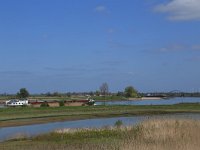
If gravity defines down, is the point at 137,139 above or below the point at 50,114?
above

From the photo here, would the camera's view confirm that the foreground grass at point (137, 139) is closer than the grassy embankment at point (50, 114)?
Yes

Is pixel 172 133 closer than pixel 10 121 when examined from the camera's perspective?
Yes

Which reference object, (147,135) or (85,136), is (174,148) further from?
(85,136)

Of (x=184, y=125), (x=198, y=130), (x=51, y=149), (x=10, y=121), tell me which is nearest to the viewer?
(x=51, y=149)

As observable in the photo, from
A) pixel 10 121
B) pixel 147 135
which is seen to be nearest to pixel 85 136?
pixel 147 135

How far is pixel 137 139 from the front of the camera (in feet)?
72.4

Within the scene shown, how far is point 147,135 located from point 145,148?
8.11 metres

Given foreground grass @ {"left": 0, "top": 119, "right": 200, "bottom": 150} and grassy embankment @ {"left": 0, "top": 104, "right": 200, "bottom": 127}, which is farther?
grassy embankment @ {"left": 0, "top": 104, "right": 200, "bottom": 127}

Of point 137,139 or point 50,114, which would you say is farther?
point 50,114

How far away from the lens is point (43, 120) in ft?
213

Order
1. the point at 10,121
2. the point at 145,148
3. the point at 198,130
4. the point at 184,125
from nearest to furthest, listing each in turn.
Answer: the point at 145,148 < the point at 198,130 < the point at 184,125 < the point at 10,121

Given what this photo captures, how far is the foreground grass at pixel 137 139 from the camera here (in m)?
18.0

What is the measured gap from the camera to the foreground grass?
18.0 metres

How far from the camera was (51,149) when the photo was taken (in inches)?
794
